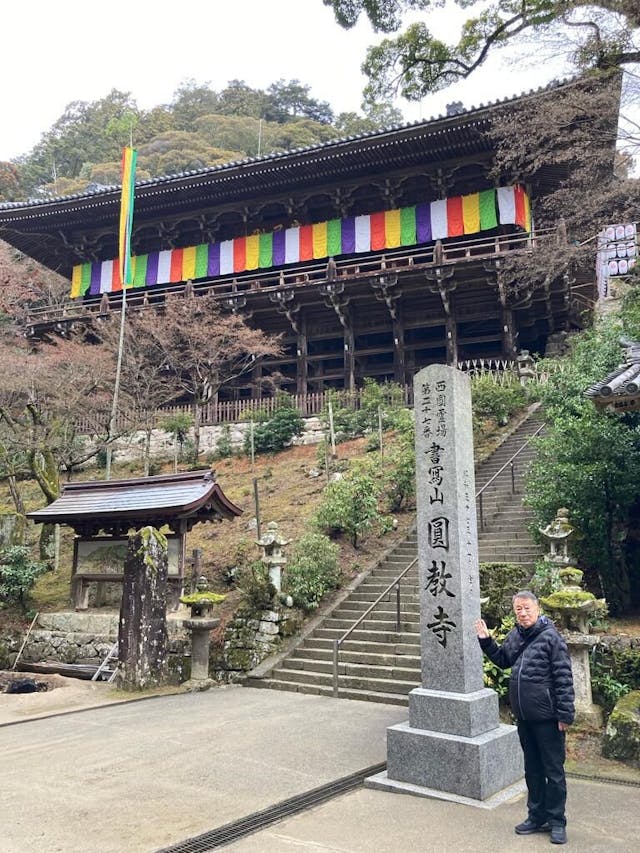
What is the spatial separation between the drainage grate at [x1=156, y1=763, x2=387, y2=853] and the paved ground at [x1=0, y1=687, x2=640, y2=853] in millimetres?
82

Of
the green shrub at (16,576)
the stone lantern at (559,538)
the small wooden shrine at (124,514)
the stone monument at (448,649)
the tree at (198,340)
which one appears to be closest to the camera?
the stone monument at (448,649)

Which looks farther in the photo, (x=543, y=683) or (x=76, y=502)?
(x=76, y=502)

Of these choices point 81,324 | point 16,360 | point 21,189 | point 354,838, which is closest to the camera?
point 354,838

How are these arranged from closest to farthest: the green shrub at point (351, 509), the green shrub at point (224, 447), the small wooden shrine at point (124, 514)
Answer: the small wooden shrine at point (124, 514), the green shrub at point (351, 509), the green shrub at point (224, 447)

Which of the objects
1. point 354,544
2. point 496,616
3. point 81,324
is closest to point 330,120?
point 81,324

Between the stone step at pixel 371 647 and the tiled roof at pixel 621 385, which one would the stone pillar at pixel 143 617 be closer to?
the stone step at pixel 371 647

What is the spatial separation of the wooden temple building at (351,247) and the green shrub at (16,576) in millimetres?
12210

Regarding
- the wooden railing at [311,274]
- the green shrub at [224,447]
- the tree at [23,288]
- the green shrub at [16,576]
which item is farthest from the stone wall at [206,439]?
the green shrub at [16,576]

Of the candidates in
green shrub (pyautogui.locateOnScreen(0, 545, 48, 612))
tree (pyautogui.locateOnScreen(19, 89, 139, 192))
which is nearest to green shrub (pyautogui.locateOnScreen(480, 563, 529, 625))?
green shrub (pyautogui.locateOnScreen(0, 545, 48, 612))

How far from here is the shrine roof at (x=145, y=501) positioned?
1127 cm

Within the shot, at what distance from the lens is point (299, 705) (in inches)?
316

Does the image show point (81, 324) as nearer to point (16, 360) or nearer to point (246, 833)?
point (16, 360)

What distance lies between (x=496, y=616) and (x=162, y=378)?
17.4 meters

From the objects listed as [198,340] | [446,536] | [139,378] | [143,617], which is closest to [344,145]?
[198,340]
